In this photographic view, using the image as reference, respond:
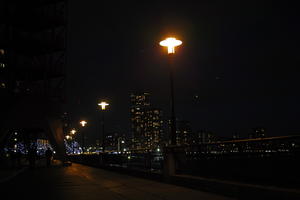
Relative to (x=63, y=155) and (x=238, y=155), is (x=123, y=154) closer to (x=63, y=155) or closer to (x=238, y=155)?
(x=238, y=155)

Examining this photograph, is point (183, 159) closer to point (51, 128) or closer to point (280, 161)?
point (280, 161)

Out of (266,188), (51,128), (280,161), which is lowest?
(266,188)

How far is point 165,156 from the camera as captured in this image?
15.0m

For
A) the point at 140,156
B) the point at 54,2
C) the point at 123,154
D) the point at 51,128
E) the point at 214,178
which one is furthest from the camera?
the point at 54,2

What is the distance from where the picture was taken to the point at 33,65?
43.3 meters

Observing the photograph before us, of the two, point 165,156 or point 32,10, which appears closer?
point 165,156

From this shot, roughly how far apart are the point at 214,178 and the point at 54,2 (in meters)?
36.4

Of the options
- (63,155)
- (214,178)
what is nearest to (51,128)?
(63,155)

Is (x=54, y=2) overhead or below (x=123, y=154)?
overhead

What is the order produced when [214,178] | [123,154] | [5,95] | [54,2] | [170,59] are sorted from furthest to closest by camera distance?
1. [54,2]
2. [5,95]
3. [123,154]
4. [170,59]
5. [214,178]

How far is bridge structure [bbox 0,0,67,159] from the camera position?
3825 centimetres

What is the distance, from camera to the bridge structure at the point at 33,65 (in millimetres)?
38250

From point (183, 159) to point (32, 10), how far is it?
108 ft

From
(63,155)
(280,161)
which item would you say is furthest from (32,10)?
(280,161)
